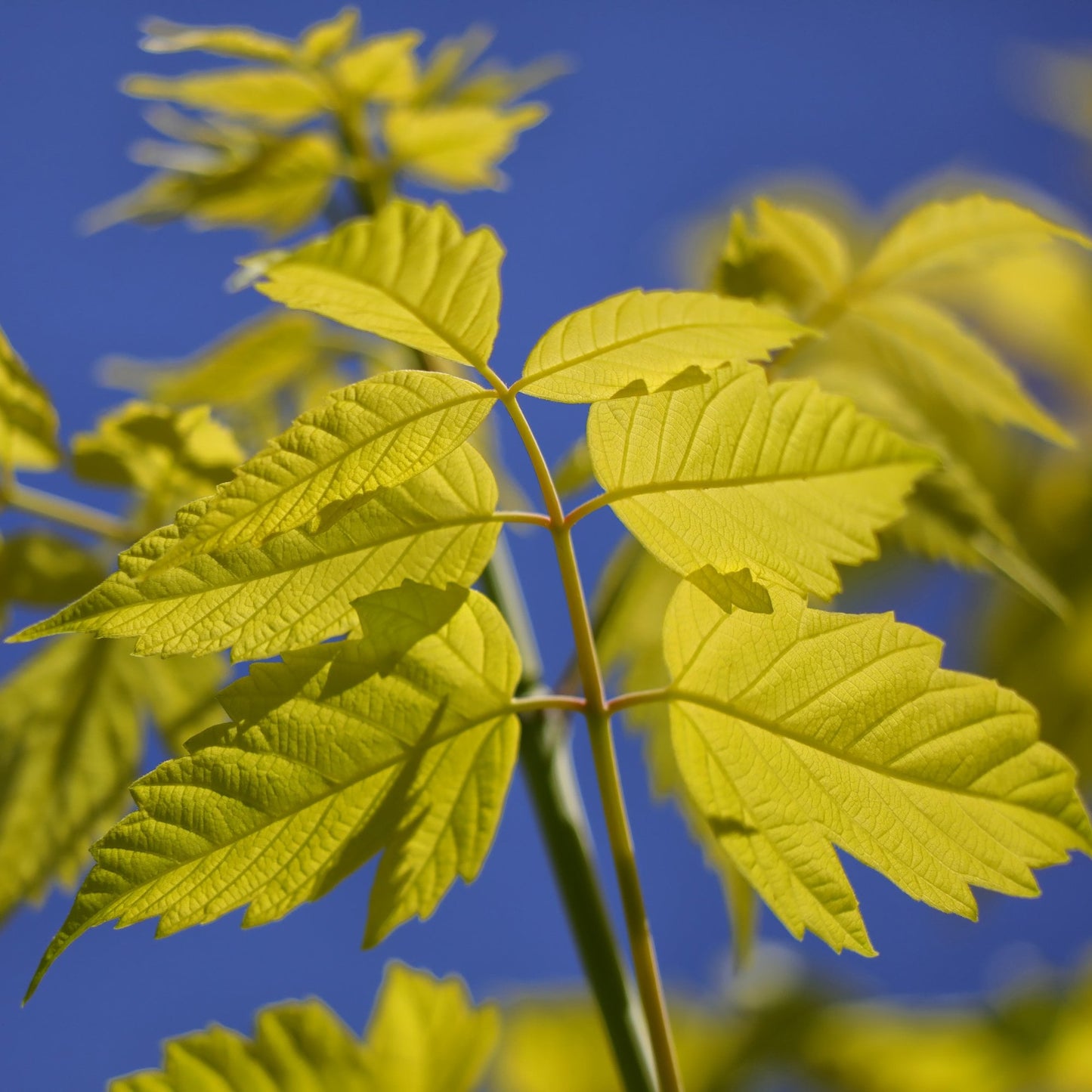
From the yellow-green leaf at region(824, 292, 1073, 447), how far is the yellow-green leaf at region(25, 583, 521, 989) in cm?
40

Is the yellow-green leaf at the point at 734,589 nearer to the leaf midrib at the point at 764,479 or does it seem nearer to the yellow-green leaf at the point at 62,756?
the leaf midrib at the point at 764,479

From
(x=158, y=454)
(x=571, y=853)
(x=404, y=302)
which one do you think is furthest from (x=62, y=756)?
(x=404, y=302)

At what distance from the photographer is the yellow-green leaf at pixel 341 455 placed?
369 mm

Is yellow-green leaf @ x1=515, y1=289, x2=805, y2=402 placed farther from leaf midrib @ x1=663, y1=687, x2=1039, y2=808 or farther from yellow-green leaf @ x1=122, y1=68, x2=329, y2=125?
yellow-green leaf @ x1=122, y1=68, x2=329, y2=125

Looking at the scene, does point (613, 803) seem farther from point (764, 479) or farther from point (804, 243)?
point (804, 243)

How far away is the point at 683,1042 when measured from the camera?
2.94ft

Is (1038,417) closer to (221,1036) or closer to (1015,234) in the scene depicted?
(1015,234)

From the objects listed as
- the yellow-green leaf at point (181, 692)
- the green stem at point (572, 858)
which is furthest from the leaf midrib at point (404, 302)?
the yellow-green leaf at point (181, 692)

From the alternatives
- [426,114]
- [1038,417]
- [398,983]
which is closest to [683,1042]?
[398,983]

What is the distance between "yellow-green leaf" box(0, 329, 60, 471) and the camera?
25.3 inches

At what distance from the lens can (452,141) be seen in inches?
33.5

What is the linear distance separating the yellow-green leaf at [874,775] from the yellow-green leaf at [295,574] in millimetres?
109

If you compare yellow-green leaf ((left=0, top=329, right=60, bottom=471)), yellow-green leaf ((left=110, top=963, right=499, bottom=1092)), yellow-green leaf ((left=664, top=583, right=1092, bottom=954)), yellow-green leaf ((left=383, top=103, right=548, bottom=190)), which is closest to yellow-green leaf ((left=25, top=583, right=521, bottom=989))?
yellow-green leaf ((left=664, top=583, right=1092, bottom=954))

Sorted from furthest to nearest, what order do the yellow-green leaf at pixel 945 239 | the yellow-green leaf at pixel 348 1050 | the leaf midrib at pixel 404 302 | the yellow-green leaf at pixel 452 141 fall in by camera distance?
the yellow-green leaf at pixel 452 141 → the yellow-green leaf at pixel 945 239 → the yellow-green leaf at pixel 348 1050 → the leaf midrib at pixel 404 302
